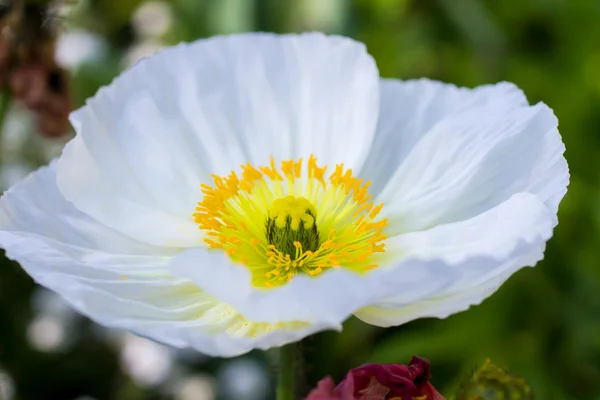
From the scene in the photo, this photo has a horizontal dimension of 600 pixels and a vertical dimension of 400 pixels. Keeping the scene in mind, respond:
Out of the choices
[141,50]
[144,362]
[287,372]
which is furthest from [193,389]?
[287,372]

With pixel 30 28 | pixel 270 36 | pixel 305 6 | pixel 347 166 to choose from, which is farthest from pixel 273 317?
pixel 305 6

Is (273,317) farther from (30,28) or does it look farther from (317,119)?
(30,28)

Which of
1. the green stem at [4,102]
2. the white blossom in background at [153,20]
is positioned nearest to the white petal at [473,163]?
the green stem at [4,102]

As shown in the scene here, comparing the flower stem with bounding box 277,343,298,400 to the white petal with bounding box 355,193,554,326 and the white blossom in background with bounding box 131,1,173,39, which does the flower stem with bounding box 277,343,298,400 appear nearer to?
the white petal with bounding box 355,193,554,326

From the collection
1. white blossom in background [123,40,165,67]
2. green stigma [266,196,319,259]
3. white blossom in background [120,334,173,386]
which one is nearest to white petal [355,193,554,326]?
green stigma [266,196,319,259]

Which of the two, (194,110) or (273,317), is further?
(194,110)

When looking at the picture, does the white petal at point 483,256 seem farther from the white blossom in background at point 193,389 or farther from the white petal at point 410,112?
the white blossom in background at point 193,389

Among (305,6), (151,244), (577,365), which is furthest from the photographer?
(305,6)
